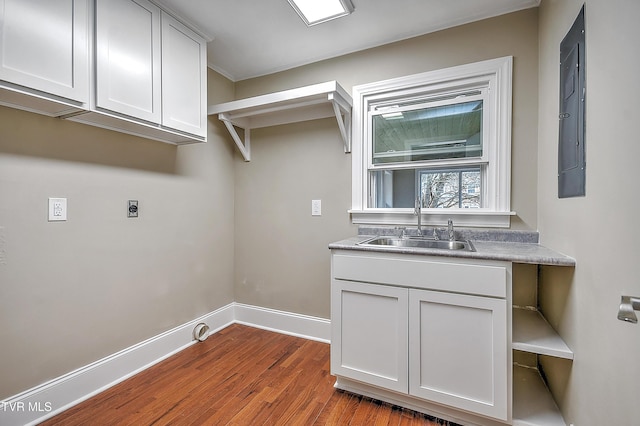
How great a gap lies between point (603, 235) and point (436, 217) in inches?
42.6

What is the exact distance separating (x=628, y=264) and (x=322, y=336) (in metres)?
2.07

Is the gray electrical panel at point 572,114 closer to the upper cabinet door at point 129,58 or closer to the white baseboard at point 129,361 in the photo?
the white baseboard at point 129,361

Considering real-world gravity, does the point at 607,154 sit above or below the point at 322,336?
above

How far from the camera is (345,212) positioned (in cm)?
243

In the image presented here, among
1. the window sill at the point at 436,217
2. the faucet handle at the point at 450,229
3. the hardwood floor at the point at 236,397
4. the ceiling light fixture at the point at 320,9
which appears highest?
the ceiling light fixture at the point at 320,9

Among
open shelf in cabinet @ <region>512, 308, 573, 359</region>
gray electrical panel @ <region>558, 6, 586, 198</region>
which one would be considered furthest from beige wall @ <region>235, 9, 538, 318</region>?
open shelf in cabinet @ <region>512, 308, 573, 359</region>

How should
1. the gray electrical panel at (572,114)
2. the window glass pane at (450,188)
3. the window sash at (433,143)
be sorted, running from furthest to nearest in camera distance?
1. the window glass pane at (450,188)
2. the window sash at (433,143)
3. the gray electrical panel at (572,114)

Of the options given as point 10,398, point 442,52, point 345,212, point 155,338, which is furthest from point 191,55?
point 10,398

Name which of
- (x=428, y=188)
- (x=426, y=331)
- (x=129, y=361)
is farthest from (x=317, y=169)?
(x=129, y=361)

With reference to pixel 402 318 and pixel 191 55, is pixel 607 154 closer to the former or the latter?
pixel 402 318

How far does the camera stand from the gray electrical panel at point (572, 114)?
122 cm

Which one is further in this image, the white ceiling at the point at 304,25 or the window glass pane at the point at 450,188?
the window glass pane at the point at 450,188

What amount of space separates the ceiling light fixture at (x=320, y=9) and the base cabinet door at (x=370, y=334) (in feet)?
5.57

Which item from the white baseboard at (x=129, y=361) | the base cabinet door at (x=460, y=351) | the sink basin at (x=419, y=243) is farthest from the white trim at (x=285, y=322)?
the base cabinet door at (x=460, y=351)
